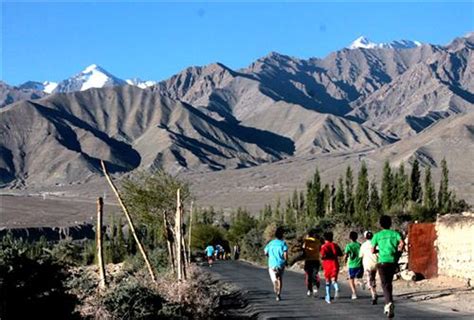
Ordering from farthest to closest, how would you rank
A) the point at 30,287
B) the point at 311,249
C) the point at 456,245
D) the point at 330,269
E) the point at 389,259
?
the point at 456,245 < the point at 311,249 < the point at 330,269 < the point at 389,259 < the point at 30,287

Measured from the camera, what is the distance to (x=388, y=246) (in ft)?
48.3

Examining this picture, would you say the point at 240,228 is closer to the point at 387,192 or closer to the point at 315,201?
the point at 315,201

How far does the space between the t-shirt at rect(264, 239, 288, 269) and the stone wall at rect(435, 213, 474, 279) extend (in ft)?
23.2

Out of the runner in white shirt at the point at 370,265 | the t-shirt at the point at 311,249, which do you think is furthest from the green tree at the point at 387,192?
the runner in white shirt at the point at 370,265

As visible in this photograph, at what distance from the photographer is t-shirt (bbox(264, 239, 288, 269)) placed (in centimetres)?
2012

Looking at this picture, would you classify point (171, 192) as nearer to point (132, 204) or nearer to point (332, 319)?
point (132, 204)

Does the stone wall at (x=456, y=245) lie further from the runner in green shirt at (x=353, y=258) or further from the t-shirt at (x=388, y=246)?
the t-shirt at (x=388, y=246)

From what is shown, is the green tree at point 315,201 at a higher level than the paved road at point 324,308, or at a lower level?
higher

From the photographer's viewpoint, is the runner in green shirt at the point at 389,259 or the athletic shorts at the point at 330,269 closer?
the runner in green shirt at the point at 389,259

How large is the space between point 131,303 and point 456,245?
1284 cm

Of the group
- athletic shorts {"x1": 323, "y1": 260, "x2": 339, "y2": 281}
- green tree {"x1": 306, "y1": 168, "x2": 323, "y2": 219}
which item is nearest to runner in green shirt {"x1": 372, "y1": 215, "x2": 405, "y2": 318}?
athletic shorts {"x1": 323, "y1": 260, "x2": 339, "y2": 281}

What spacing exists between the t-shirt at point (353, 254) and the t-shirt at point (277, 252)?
6.11ft

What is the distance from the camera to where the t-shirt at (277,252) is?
20.1m

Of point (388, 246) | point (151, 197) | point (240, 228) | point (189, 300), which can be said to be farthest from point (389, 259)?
point (240, 228)
